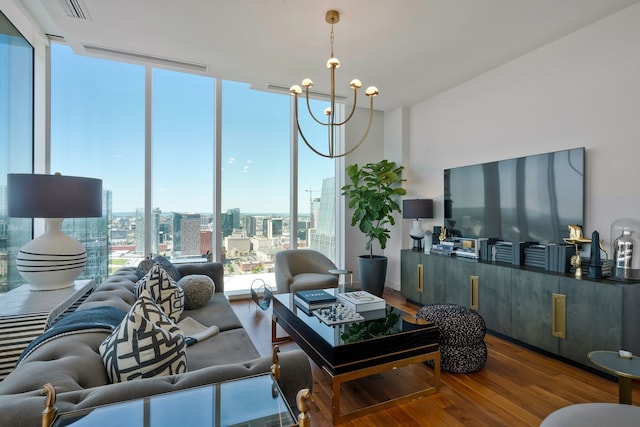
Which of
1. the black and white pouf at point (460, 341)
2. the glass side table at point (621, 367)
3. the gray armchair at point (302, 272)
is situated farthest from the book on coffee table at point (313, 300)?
the glass side table at point (621, 367)

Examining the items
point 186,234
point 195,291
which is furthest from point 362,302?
point 186,234

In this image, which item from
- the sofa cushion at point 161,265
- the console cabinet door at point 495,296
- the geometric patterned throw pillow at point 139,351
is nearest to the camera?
the geometric patterned throw pillow at point 139,351

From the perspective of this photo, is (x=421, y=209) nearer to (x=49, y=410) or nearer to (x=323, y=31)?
(x=323, y=31)

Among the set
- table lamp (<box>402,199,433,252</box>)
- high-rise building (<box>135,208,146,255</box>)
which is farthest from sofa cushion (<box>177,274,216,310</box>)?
table lamp (<box>402,199,433,252</box>)

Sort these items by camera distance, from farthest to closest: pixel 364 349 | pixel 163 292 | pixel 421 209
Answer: pixel 421 209
pixel 163 292
pixel 364 349

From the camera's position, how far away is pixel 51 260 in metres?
2.06

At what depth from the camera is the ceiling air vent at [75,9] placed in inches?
95.1

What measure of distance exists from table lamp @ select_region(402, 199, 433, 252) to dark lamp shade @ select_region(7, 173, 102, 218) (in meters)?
3.60

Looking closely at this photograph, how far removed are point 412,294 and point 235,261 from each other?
100 inches

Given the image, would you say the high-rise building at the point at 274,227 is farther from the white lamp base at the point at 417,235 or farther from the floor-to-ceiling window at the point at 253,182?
the white lamp base at the point at 417,235

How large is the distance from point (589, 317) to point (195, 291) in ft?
10.4

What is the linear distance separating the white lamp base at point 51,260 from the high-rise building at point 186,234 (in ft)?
6.21

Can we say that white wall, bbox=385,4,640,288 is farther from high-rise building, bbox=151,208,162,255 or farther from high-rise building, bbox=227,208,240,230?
high-rise building, bbox=151,208,162,255

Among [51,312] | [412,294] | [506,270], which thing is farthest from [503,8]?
[51,312]
